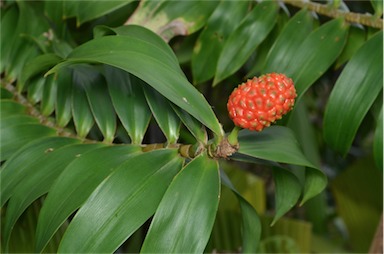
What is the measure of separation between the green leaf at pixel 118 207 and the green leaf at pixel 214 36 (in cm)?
26

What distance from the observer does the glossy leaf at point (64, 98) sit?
65 centimetres

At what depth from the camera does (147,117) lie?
601mm

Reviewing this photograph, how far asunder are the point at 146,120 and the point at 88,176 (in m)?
0.11

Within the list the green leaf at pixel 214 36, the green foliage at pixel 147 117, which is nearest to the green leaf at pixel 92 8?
the green foliage at pixel 147 117

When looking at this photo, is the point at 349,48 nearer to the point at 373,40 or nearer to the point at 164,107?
the point at 373,40

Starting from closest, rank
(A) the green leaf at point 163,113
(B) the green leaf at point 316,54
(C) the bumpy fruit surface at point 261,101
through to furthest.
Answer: (C) the bumpy fruit surface at point 261,101, (A) the green leaf at point 163,113, (B) the green leaf at point 316,54

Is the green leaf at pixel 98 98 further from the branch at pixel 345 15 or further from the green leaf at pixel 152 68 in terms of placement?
the branch at pixel 345 15

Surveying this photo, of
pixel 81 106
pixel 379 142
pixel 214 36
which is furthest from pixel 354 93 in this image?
pixel 81 106

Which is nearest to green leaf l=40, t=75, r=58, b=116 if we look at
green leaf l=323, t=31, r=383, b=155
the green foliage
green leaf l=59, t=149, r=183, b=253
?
the green foliage

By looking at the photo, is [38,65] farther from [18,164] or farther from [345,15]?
[345,15]

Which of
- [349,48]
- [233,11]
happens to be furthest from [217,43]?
[349,48]

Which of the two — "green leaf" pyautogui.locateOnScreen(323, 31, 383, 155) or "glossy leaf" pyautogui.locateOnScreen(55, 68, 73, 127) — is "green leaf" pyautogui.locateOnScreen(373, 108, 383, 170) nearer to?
"green leaf" pyautogui.locateOnScreen(323, 31, 383, 155)

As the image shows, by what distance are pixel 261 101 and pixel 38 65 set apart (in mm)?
263

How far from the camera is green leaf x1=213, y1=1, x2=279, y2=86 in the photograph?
707 mm
